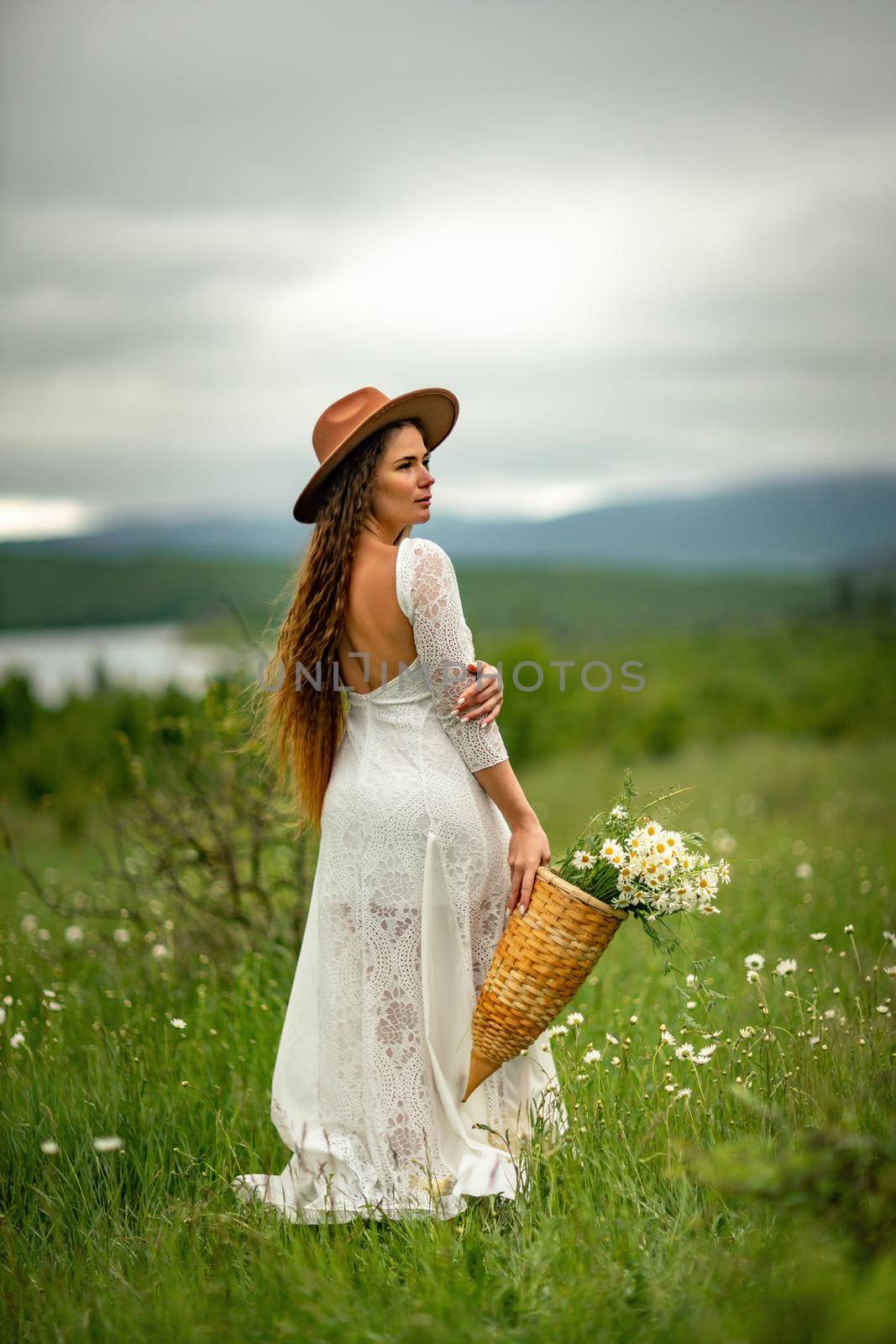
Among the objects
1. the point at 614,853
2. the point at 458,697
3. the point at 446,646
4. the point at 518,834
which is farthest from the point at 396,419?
the point at 614,853

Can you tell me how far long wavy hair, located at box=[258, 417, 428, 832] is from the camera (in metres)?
3.39

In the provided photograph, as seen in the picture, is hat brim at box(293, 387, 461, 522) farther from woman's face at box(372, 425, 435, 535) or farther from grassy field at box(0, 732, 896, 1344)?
grassy field at box(0, 732, 896, 1344)

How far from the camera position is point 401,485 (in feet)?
11.2

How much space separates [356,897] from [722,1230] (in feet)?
4.56

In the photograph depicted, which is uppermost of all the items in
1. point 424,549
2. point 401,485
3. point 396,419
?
point 396,419

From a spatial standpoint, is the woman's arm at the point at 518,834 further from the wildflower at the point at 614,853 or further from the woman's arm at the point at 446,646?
the wildflower at the point at 614,853

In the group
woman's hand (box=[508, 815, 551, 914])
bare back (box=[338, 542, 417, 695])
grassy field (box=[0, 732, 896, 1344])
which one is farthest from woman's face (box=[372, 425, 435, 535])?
grassy field (box=[0, 732, 896, 1344])

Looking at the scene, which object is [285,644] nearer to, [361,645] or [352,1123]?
[361,645]

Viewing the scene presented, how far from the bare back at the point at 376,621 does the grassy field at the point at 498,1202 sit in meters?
1.24

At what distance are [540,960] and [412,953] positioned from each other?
46 centimetres

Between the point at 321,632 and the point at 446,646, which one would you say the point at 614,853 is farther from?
the point at 321,632

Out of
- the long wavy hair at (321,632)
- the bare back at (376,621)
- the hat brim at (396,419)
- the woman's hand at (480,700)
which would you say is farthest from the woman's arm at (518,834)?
the hat brim at (396,419)

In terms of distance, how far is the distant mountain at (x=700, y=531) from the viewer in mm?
137375

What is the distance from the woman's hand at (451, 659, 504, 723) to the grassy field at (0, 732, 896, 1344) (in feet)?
2.91
